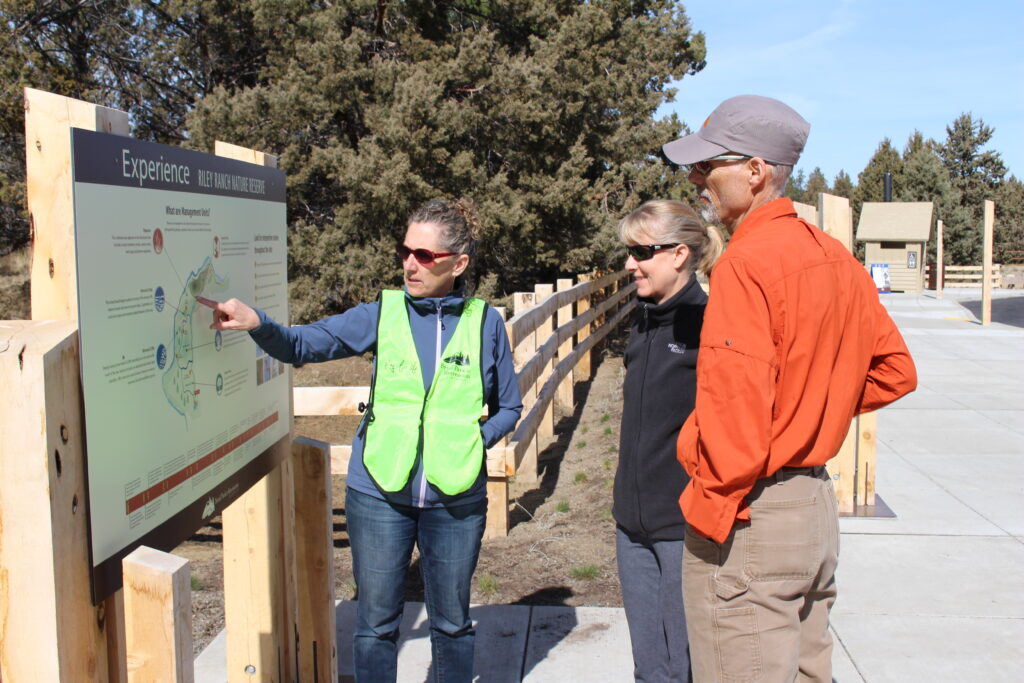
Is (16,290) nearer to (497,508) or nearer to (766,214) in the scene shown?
(497,508)

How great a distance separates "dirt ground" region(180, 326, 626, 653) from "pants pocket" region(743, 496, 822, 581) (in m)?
2.50

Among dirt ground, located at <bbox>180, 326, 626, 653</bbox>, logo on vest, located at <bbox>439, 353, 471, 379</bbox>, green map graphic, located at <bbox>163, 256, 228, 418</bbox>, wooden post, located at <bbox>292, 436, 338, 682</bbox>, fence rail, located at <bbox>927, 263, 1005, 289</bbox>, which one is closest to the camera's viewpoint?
green map graphic, located at <bbox>163, 256, 228, 418</bbox>

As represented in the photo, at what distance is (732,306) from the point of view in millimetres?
2080

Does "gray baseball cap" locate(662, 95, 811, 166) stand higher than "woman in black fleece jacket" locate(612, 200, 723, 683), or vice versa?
"gray baseball cap" locate(662, 95, 811, 166)

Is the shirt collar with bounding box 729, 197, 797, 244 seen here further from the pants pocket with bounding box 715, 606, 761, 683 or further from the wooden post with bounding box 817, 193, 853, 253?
the wooden post with bounding box 817, 193, 853, 253

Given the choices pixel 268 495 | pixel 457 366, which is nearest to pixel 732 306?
pixel 457 366

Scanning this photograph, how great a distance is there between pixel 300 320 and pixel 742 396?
12.7 metres

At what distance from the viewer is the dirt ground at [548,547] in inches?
186

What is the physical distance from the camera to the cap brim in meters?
2.29

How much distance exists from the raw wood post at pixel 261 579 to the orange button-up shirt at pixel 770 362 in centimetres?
152

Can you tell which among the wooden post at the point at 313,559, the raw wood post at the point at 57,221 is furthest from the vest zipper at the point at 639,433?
the raw wood post at the point at 57,221

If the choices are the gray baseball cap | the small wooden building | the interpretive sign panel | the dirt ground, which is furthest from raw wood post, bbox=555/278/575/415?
the small wooden building

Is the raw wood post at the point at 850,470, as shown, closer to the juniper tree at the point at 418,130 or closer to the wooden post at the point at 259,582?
the wooden post at the point at 259,582

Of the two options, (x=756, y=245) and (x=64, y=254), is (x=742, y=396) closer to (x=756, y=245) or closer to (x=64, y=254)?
(x=756, y=245)
